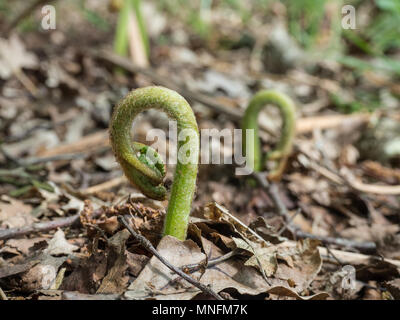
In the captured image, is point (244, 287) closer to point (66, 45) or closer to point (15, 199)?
point (15, 199)

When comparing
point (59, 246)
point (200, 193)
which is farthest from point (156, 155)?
point (200, 193)

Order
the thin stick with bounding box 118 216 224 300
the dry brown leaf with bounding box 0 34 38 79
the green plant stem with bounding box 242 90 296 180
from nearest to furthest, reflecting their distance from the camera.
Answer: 1. the thin stick with bounding box 118 216 224 300
2. the green plant stem with bounding box 242 90 296 180
3. the dry brown leaf with bounding box 0 34 38 79

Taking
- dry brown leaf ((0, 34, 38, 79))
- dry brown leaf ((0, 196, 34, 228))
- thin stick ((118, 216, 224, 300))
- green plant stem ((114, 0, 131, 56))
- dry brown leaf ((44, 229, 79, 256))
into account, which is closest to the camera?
thin stick ((118, 216, 224, 300))

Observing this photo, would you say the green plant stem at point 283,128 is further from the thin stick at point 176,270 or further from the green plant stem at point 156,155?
the thin stick at point 176,270

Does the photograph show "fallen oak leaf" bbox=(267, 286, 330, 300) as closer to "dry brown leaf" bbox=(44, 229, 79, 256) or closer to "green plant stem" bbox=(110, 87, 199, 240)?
"green plant stem" bbox=(110, 87, 199, 240)

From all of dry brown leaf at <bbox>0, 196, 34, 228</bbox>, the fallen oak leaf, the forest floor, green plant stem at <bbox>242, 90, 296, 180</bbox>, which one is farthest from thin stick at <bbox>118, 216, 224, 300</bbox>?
green plant stem at <bbox>242, 90, 296, 180</bbox>

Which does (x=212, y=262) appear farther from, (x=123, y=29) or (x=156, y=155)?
(x=123, y=29)

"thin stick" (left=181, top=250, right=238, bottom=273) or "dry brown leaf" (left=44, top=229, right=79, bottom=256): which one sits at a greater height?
"dry brown leaf" (left=44, top=229, right=79, bottom=256)

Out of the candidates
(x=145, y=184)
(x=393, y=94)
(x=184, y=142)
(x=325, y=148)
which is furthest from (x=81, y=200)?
(x=393, y=94)
